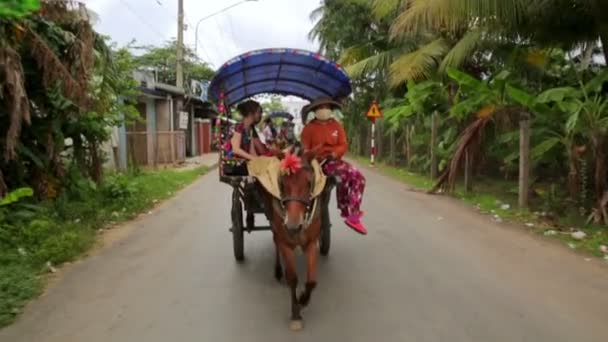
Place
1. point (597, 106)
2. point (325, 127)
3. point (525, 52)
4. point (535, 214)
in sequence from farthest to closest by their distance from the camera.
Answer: point (525, 52) → point (535, 214) → point (597, 106) → point (325, 127)

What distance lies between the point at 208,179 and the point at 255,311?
43.1 ft

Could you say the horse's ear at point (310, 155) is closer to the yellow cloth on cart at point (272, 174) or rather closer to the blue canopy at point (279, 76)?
the yellow cloth on cart at point (272, 174)

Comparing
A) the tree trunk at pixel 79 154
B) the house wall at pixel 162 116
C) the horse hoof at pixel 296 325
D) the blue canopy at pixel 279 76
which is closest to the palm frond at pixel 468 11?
the blue canopy at pixel 279 76

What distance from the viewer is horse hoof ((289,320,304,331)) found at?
4590mm

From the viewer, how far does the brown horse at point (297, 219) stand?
180 inches

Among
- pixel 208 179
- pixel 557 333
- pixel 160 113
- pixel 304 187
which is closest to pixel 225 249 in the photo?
pixel 304 187

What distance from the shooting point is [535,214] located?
9.91 metres

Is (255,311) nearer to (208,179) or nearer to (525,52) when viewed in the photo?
(525,52)

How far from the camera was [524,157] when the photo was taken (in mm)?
10664

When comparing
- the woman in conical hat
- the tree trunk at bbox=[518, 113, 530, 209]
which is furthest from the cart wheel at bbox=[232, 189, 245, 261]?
the tree trunk at bbox=[518, 113, 530, 209]

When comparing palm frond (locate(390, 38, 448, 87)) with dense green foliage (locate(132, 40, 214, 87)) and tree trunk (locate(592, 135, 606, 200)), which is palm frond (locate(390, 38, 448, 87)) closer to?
tree trunk (locate(592, 135, 606, 200))

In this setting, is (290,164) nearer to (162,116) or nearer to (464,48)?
(464,48)

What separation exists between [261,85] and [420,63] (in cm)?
793

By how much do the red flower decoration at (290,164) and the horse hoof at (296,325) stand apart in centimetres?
124
